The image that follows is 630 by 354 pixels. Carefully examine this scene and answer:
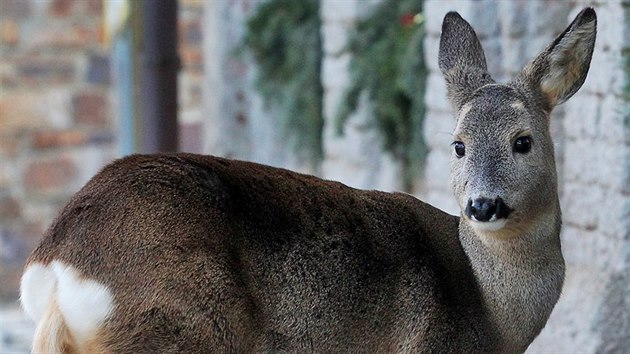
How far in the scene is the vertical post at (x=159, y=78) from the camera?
25.1 ft

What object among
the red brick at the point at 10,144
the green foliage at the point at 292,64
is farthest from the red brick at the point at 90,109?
the green foliage at the point at 292,64

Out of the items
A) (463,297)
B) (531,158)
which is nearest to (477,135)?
(531,158)

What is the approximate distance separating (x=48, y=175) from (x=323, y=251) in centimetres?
734

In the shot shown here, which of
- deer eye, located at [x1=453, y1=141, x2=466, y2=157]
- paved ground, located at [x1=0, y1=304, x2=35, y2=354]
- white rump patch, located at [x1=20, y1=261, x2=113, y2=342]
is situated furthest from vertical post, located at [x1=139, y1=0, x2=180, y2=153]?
white rump patch, located at [x1=20, y1=261, x2=113, y2=342]

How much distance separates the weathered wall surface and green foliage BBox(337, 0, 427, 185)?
0.88 m

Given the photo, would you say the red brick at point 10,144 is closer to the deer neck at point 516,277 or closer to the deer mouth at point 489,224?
Answer: the deer neck at point 516,277

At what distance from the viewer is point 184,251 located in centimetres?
384

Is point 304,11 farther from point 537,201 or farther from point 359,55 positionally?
point 537,201

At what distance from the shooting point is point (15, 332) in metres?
8.55

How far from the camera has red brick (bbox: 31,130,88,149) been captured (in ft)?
36.5

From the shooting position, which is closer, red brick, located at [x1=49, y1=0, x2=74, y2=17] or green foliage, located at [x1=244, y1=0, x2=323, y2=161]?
green foliage, located at [x1=244, y1=0, x2=323, y2=161]

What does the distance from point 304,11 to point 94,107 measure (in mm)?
3312

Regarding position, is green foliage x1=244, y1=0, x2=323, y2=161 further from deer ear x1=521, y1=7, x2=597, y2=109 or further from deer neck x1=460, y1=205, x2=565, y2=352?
deer neck x1=460, y1=205, x2=565, y2=352

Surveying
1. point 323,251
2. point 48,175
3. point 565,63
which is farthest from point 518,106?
point 48,175
